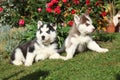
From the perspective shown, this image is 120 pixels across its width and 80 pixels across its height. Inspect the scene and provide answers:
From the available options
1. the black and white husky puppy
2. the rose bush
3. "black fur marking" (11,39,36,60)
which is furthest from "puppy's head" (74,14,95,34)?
the rose bush

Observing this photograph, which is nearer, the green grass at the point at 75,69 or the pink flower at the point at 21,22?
the green grass at the point at 75,69

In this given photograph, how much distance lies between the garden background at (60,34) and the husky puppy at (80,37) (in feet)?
0.71

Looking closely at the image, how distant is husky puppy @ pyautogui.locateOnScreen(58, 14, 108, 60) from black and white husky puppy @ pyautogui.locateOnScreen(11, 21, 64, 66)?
0.40 metres

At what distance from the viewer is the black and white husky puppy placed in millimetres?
11203

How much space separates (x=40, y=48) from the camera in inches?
454

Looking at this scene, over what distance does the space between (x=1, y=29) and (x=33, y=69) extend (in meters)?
5.09

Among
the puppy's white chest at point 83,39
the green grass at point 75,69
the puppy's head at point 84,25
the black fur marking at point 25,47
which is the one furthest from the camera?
the black fur marking at point 25,47

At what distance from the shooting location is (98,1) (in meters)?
15.6

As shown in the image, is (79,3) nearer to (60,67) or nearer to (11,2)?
(11,2)

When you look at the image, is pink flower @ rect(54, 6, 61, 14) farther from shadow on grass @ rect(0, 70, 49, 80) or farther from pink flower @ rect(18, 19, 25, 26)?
shadow on grass @ rect(0, 70, 49, 80)

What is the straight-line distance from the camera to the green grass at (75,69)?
31.3 ft

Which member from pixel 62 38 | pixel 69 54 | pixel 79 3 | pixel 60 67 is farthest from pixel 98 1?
pixel 60 67

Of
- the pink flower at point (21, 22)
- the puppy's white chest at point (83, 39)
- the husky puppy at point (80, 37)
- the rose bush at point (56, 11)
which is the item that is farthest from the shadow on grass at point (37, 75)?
the pink flower at point (21, 22)

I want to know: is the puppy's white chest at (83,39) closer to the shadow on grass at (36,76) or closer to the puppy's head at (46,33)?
the puppy's head at (46,33)
